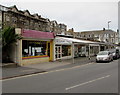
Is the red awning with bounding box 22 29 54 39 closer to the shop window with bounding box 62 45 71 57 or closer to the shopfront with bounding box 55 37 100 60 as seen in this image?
the shopfront with bounding box 55 37 100 60

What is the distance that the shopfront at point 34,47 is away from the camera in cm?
1788

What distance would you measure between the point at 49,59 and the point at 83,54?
36.5 feet

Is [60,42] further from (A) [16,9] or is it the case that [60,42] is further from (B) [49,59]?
(A) [16,9]

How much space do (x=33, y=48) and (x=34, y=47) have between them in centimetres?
22

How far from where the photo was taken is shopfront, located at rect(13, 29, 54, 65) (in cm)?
1788

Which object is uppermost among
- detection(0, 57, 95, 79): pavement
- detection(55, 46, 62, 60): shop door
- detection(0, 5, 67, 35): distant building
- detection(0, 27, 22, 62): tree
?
detection(0, 5, 67, 35): distant building

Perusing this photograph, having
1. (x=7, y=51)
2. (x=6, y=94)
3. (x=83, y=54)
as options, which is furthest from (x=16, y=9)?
(x=6, y=94)

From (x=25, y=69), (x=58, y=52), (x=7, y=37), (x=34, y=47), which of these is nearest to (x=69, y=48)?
(x=58, y=52)

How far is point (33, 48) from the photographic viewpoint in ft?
64.7

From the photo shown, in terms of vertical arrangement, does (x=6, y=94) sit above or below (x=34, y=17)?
below

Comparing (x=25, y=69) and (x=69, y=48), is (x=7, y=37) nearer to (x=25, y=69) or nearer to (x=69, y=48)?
(x=25, y=69)

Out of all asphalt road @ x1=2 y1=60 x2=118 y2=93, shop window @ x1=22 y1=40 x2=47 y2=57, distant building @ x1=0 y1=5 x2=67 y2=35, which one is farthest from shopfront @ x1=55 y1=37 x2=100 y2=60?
asphalt road @ x1=2 y1=60 x2=118 y2=93

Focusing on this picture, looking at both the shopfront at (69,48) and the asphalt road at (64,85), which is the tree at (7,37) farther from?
the asphalt road at (64,85)

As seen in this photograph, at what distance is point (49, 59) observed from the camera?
73.0 ft
